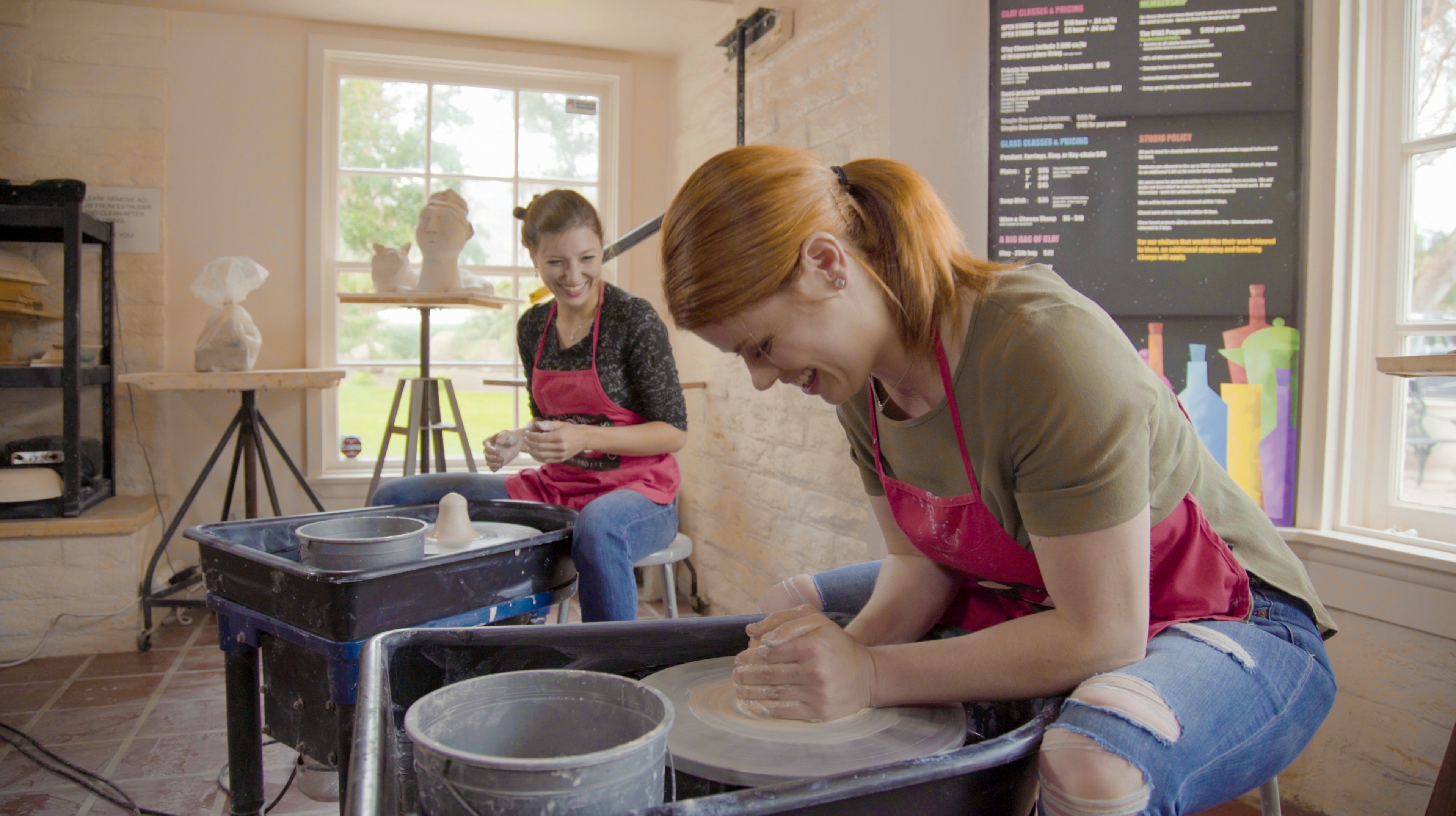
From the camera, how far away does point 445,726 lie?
750 mm

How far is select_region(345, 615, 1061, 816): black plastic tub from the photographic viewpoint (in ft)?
2.15

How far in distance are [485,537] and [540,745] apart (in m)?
1.02

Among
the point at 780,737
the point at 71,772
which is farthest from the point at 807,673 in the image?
the point at 71,772

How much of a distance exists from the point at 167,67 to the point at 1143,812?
419 cm

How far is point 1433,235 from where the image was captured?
1872 millimetres

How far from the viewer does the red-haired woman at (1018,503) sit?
902mm

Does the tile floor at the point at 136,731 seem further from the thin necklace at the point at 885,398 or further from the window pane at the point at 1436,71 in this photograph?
the window pane at the point at 1436,71

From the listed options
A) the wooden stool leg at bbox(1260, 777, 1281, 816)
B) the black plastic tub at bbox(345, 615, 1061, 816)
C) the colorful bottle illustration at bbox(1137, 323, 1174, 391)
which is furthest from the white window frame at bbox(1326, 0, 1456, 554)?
the black plastic tub at bbox(345, 615, 1061, 816)

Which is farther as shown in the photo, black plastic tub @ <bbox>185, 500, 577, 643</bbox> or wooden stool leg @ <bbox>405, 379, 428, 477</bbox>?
wooden stool leg @ <bbox>405, 379, 428, 477</bbox>

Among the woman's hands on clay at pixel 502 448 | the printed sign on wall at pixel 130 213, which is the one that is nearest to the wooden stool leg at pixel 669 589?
the woman's hands on clay at pixel 502 448

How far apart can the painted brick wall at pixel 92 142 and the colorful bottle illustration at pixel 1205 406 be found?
3.47 metres

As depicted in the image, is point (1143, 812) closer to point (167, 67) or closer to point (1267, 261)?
point (1267, 261)

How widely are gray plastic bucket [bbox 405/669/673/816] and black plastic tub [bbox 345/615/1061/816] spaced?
27 mm

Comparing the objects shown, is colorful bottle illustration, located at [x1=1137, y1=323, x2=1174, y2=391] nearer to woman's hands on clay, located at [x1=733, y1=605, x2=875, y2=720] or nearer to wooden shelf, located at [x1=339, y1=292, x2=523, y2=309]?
woman's hands on clay, located at [x1=733, y1=605, x2=875, y2=720]
